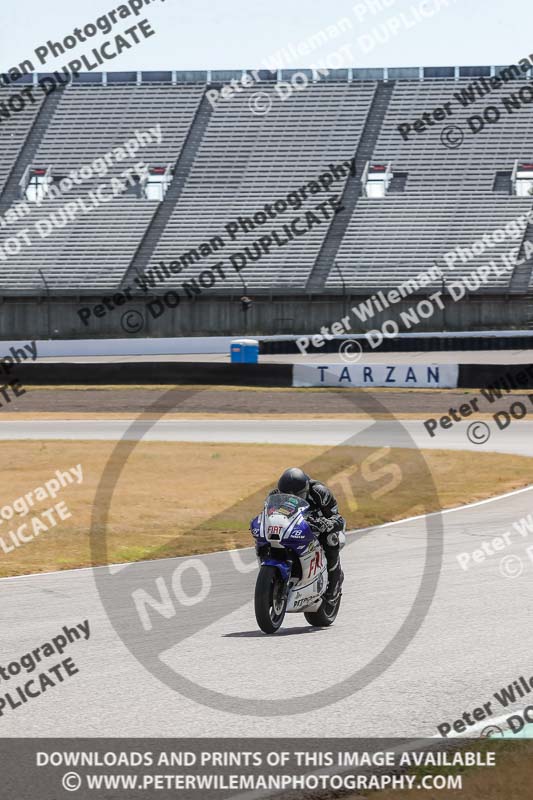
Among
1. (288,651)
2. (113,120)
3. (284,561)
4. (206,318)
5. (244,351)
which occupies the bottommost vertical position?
(288,651)

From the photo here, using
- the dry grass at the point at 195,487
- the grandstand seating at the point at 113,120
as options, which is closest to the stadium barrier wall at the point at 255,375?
the dry grass at the point at 195,487

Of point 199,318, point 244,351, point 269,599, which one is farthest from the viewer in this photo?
point 199,318

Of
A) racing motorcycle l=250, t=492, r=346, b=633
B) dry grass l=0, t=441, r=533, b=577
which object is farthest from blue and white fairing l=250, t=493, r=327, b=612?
dry grass l=0, t=441, r=533, b=577

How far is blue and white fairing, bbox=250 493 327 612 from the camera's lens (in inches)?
328

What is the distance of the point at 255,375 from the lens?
3553 cm

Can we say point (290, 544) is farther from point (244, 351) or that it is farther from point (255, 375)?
point (244, 351)

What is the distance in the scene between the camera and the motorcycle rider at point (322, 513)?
341 inches

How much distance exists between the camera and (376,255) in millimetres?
52781

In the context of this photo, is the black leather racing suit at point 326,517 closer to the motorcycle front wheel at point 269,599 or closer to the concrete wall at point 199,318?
the motorcycle front wheel at point 269,599

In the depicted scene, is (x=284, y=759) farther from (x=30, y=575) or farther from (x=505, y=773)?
(x=30, y=575)

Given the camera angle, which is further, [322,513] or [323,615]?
[323,615]

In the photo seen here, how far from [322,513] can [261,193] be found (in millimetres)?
48304

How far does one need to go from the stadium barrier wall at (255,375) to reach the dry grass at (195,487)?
9.77m

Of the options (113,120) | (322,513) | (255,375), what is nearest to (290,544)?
(322,513)
